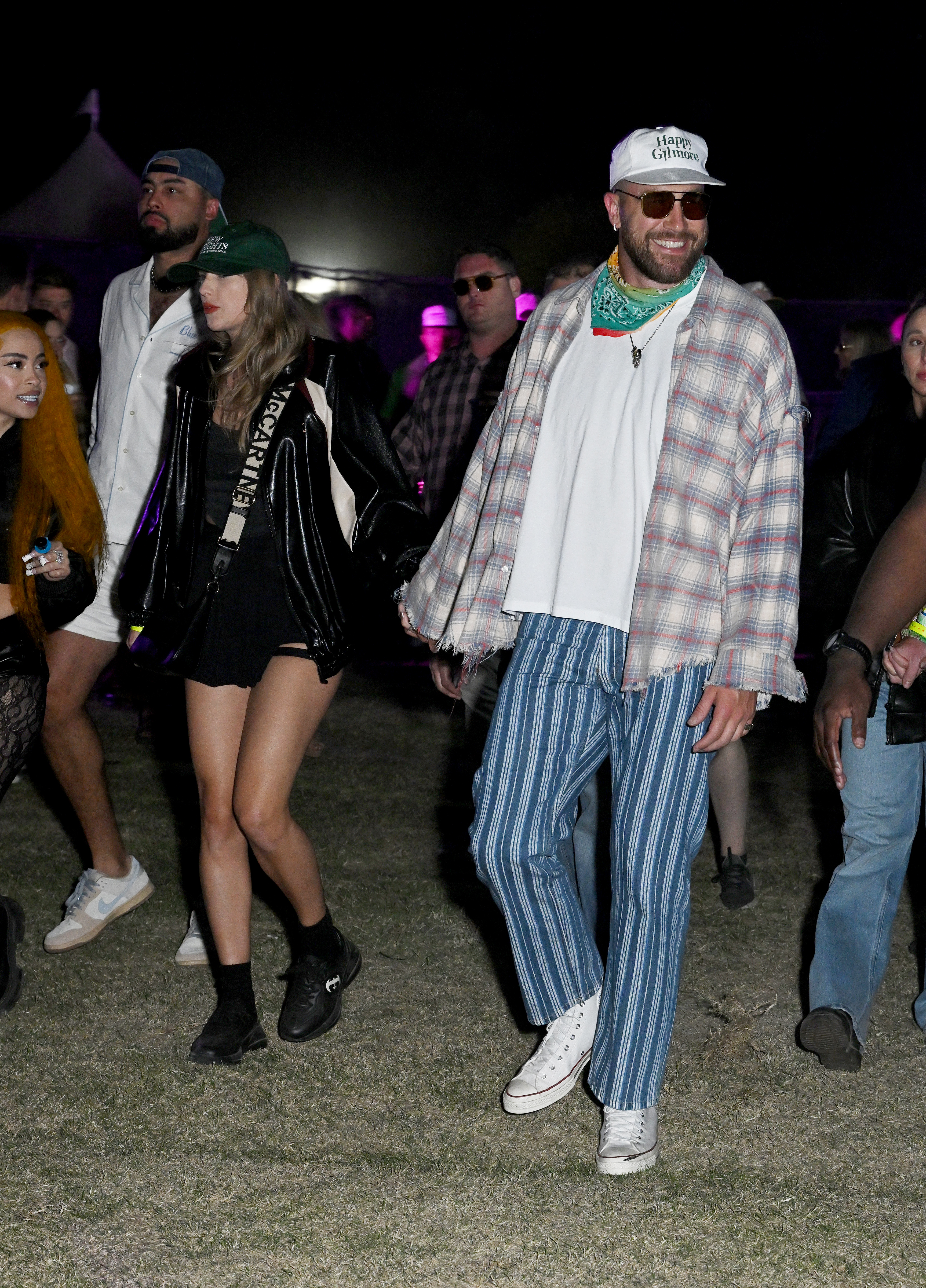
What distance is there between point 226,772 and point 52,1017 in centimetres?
99

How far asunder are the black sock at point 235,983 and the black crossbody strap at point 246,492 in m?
1.10

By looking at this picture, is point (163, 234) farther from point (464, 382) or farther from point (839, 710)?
point (839, 710)

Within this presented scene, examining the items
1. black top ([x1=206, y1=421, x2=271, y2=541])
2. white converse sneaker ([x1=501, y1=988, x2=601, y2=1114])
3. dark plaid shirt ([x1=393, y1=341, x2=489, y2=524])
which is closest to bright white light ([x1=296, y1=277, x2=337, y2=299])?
dark plaid shirt ([x1=393, y1=341, x2=489, y2=524])

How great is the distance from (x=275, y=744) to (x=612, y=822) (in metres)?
0.95

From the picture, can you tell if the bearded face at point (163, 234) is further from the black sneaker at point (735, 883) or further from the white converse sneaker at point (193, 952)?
the black sneaker at point (735, 883)

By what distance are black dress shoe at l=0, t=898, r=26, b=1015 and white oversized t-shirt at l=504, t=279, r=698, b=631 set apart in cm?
195

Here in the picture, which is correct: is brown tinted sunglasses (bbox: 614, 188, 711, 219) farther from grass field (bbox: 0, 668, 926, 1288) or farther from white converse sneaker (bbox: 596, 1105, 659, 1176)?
grass field (bbox: 0, 668, 926, 1288)

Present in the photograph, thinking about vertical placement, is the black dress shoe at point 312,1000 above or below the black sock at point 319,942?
below

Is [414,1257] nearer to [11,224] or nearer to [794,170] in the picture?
[11,224]

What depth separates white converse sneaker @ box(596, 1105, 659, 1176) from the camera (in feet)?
Answer: 9.98

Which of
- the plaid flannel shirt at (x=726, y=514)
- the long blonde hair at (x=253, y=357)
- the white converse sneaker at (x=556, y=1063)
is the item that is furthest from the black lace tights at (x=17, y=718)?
the plaid flannel shirt at (x=726, y=514)

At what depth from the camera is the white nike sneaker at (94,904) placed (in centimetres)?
444

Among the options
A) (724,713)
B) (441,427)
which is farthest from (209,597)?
(441,427)

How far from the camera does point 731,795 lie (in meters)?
5.02
